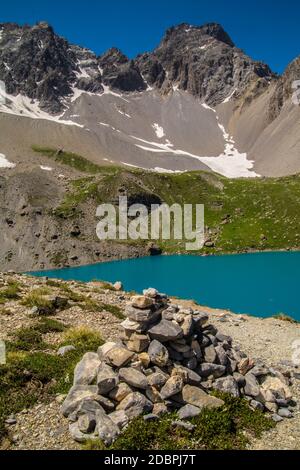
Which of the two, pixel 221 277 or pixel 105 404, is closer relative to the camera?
pixel 105 404

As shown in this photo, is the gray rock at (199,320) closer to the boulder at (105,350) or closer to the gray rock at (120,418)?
the boulder at (105,350)

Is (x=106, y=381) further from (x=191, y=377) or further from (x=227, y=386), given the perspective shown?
(x=227, y=386)

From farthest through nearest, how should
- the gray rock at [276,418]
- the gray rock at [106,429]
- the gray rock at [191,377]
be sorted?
the gray rock at [191,377] → the gray rock at [276,418] → the gray rock at [106,429]

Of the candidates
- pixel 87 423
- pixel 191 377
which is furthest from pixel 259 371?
pixel 87 423

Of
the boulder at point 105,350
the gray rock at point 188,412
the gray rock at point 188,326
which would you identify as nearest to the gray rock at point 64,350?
the boulder at point 105,350

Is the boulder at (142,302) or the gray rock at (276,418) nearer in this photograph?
the gray rock at (276,418)
